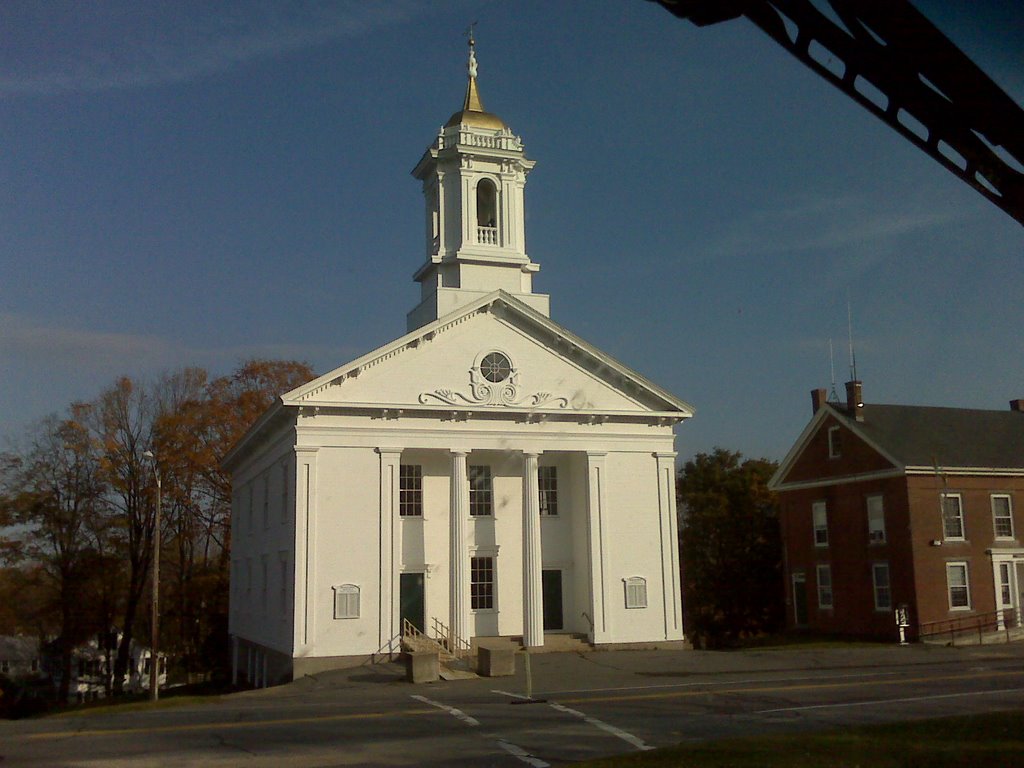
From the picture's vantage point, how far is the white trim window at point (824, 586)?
44.8m

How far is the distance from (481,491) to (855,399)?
17.6m

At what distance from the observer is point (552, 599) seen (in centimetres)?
3609

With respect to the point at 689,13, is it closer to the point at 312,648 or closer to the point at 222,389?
the point at 312,648

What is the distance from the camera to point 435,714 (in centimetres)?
1966

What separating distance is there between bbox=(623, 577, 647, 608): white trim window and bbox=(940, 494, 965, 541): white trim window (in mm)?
13374

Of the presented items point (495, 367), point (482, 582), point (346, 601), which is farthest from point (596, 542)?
point (346, 601)

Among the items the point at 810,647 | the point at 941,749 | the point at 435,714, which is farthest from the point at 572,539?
the point at 941,749

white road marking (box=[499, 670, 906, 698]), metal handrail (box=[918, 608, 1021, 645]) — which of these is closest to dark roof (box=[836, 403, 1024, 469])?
metal handrail (box=[918, 608, 1021, 645])

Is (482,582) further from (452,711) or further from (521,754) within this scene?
(521,754)

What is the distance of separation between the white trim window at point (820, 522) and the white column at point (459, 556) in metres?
18.8

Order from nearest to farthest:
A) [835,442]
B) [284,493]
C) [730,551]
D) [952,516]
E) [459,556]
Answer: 1. [459,556]
2. [284,493]
3. [952,516]
4. [835,442]
5. [730,551]

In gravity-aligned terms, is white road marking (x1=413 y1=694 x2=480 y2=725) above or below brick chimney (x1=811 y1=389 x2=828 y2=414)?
below

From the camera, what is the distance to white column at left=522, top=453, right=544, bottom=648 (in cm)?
3353

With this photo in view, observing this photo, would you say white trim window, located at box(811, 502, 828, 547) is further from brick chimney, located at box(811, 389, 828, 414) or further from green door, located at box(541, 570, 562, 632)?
green door, located at box(541, 570, 562, 632)
